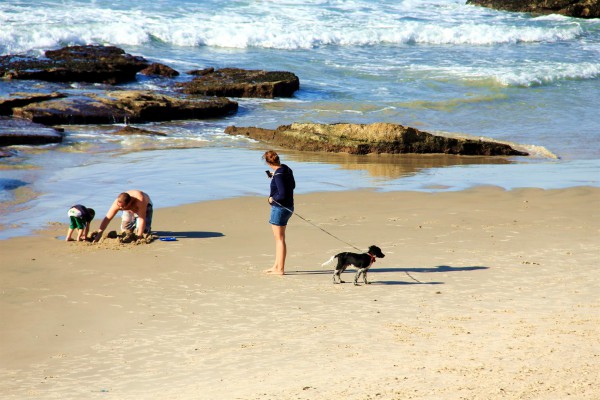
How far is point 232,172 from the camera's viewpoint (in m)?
14.0

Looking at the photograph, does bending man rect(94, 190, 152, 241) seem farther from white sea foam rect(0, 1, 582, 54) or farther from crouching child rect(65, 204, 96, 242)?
white sea foam rect(0, 1, 582, 54)

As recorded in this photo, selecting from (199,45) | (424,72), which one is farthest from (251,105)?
(199,45)

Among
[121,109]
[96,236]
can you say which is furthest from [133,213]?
[121,109]

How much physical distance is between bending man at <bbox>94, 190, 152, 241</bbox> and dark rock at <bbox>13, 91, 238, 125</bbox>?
332 inches

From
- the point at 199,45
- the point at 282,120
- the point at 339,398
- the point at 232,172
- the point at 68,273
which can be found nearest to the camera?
the point at 339,398

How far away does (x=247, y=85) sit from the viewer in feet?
74.1

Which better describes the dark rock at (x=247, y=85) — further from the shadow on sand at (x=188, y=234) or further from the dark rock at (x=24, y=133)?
the shadow on sand at (x=188, y=234)

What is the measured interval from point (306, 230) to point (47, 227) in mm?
3223

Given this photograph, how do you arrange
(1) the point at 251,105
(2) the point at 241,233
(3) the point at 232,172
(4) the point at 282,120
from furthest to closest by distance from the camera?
1. (1) the point at 251,105
2. (4) the point at 282,120
3. (3) the point at 232,172
4. (2) the point at 241,233

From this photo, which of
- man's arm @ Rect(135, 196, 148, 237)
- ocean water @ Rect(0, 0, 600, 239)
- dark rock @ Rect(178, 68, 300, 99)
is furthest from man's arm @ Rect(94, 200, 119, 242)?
dark rock @ Rect(178, 68, 300, 99)

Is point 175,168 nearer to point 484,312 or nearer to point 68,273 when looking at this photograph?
point 68,273

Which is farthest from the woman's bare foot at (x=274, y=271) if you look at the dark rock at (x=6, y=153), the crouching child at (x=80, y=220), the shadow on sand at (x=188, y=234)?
the dark rock at (x=6, y=153)

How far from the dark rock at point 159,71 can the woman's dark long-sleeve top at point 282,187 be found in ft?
52.5

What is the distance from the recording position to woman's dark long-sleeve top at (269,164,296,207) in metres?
8.92
